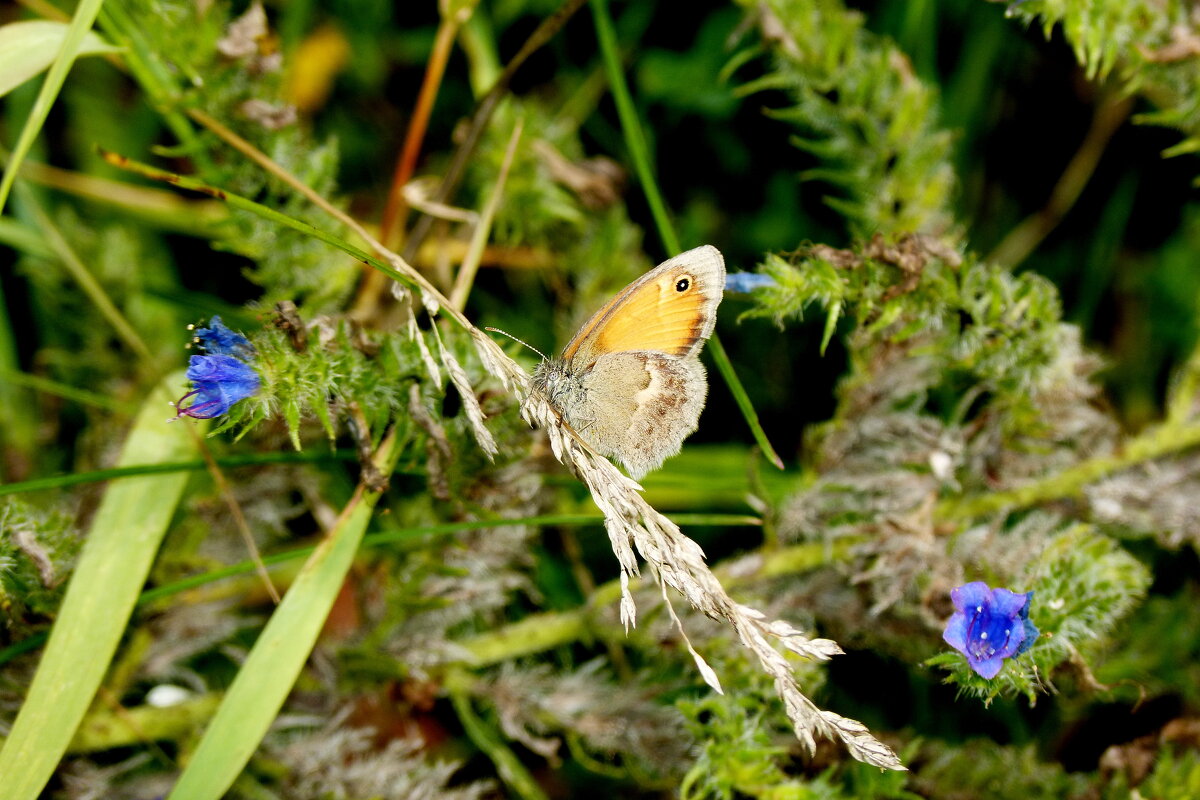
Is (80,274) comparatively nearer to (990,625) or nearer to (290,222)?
(290,222)

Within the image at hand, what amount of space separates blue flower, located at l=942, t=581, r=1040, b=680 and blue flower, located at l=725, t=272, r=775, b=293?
0.88m

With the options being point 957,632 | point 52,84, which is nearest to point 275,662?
point 52,84

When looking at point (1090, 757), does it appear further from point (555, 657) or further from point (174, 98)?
point (174, 98)

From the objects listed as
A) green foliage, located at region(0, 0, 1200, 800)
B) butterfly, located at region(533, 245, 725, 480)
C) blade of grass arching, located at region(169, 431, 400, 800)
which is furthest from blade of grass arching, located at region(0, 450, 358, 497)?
butterfly, located at region(533, 245, 725, 480)

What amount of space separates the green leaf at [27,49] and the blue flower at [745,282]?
67.4 inches

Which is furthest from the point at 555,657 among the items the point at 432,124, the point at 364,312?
the point at 432,124

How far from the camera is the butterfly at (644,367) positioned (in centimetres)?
212

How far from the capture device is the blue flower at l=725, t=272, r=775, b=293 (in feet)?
7.56

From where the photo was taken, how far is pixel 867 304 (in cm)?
230

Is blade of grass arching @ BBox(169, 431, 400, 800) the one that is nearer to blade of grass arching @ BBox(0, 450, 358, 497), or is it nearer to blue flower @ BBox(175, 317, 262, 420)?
blade of grass arching @ BBox(0, 450, 358, 497)

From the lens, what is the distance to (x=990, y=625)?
6.27ft

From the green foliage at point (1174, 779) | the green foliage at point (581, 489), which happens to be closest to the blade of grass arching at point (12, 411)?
the green foliage at point (581, 489)

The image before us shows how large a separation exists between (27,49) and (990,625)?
270 centimetres

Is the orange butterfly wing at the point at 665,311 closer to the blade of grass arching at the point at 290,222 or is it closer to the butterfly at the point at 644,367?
the butterfly at the point at 644,367
